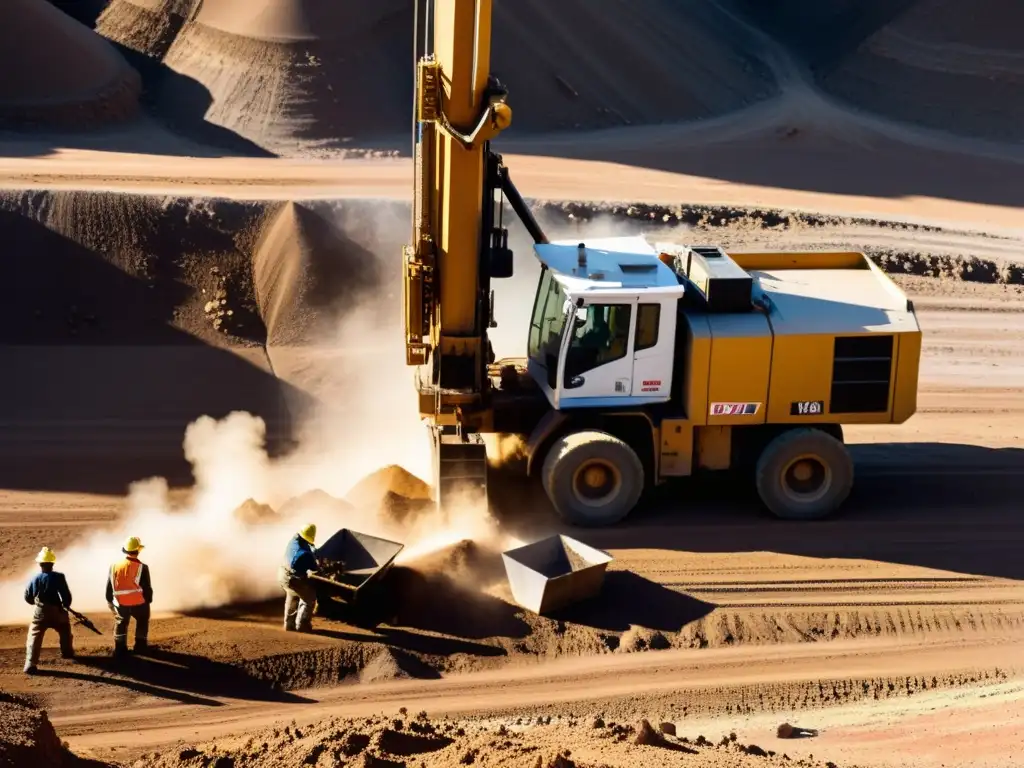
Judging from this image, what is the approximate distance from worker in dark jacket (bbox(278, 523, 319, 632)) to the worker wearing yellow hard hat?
4.02 ft

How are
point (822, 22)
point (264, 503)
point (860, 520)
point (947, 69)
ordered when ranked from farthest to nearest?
point (822, 22)
point (947, 69)
point (860, 520)
point (264, 503)

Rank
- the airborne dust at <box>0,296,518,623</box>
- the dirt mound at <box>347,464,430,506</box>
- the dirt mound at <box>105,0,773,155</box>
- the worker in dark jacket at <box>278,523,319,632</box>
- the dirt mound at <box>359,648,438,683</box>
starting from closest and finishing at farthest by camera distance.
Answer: the dirt mound at <box>359,648,438,683</box> < the worker in dark jacket at <box>278,523,319,632</box> < the airborne dust at <box>0,296,518,623</box> < the dirt mound at <box>347,464,430,506</box> < the dirt mound at <box>105,0,773,155</box>

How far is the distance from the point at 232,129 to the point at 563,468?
18.9m

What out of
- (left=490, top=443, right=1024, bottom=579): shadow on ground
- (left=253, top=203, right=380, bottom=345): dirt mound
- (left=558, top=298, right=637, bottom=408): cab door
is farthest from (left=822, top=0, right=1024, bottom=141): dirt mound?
(left=558, top=298, right=637, bottom=408): cab door

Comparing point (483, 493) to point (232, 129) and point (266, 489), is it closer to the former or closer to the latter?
point (266, 489)

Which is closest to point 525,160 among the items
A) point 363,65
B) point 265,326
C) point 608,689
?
point 363,65

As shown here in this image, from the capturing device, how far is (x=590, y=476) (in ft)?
45.9

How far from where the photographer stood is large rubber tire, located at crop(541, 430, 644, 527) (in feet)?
45.1

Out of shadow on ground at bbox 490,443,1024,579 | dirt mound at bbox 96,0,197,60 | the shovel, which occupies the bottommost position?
the shovel

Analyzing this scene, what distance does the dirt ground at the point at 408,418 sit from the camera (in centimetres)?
1085

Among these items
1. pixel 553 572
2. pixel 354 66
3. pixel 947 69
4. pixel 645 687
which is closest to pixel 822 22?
pixel 947 69

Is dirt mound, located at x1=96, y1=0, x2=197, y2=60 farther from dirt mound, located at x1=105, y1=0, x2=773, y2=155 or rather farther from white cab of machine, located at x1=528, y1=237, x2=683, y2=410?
white cab of machine, located at x1=528, y1=237, x2=683, y2=410

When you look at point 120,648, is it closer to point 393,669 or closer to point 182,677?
point 182,677

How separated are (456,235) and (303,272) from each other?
8.34 m
